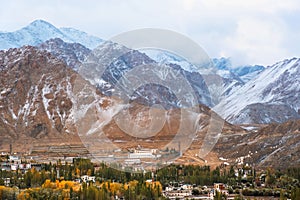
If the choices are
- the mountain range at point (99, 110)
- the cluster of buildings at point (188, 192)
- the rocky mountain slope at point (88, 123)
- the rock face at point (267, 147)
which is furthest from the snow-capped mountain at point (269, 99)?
the cluster of buildings at point (188, 192)

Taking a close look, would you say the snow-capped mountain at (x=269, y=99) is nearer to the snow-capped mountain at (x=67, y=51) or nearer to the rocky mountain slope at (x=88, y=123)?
the rocky mountain slope at (x=88, y=123)

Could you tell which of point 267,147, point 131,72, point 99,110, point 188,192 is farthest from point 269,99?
point 188,192

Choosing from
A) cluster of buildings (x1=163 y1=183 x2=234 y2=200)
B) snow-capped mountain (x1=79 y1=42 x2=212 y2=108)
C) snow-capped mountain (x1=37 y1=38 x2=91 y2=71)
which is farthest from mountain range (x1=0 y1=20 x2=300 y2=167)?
cluster of buildings (x1=163 y1=183 x2=234 y2=200)

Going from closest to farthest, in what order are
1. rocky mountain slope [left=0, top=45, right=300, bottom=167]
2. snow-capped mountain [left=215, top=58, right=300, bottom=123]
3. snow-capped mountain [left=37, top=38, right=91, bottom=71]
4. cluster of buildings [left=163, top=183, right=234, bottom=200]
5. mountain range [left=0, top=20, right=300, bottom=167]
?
cluster of buildings [left=163, top=183, right=234, bottom=200], rocky mountain slope [left=0, top=45, right=300, bottom=167], mountain range [left=0, top=20, right=300, bottom=167], snow-capped mountain [left=215, top=58, right=300, bottom=123], snow-capped mountain [left=37, top=38, right=91, bottom=71]

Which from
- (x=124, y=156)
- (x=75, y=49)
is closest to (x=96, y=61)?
(x=75, y=49)

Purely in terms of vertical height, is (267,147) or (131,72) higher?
(131,72)

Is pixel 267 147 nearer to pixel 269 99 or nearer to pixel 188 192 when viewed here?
pixel 188 192

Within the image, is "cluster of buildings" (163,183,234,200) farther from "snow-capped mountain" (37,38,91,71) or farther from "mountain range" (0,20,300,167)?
"snow-capped mountain" (37,38,91,71)

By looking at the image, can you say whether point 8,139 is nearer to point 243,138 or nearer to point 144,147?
point 144,147

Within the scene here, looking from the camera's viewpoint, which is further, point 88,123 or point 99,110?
→ point 99,110
